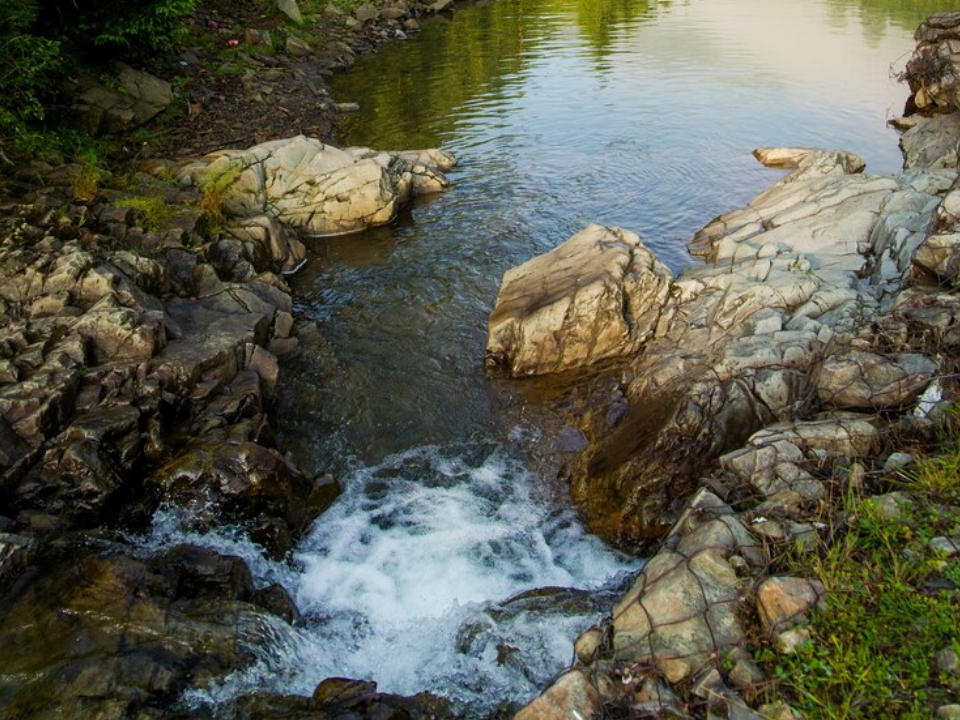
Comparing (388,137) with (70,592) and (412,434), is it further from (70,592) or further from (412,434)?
(70,592)

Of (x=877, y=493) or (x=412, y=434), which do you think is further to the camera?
(x=412, y=434)

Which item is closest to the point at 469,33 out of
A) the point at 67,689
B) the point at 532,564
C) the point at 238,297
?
the point at 238,297

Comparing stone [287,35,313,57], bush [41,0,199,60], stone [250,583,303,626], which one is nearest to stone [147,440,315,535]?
stone [250,583,303,626]

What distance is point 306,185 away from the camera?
58.7ft

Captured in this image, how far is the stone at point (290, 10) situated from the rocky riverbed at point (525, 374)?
18.2 metres

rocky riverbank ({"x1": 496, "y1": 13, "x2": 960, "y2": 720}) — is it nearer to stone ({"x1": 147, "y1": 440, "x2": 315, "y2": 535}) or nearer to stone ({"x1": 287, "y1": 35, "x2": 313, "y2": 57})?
stone ({"x1": 147, "y1": 440, "x2": 315, "y2": 535})

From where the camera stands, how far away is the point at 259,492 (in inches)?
372

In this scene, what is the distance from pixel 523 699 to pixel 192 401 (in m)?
6.38

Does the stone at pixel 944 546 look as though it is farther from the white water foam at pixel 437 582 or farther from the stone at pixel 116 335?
the stone at pixel 116 335

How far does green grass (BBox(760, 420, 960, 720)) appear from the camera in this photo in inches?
200

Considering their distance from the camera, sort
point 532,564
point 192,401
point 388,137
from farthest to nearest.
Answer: point 388,137
point 192,401
point 532,564

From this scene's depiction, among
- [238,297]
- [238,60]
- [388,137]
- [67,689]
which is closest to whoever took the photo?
[67,689]

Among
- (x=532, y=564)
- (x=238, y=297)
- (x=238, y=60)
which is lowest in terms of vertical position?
(x=532, y=564)

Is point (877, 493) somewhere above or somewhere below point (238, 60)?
below
